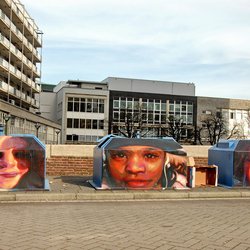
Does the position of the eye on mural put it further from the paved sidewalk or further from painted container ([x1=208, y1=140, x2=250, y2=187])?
painted container ([x1=208, y1=140, x2=250, y2=187])

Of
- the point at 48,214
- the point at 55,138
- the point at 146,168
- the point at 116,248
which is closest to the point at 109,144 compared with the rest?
the point at 146,168

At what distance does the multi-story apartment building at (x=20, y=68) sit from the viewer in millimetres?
50456

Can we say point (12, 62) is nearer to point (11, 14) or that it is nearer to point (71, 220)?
point (11, 14)

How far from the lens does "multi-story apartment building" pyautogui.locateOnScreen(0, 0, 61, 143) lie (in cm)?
5046

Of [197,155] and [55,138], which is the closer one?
[197,155]

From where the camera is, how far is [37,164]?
12.1m

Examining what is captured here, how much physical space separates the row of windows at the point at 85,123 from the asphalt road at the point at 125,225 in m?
80.3

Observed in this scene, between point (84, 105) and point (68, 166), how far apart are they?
75.5 meters

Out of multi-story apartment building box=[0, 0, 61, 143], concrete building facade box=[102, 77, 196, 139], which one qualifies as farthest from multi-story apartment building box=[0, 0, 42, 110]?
concrete building facade box=[102, 77, 196, 139]

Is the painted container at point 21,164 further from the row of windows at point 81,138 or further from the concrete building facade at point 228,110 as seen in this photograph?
the concrete building facade at point 228,110

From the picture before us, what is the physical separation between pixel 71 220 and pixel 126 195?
3.77 m

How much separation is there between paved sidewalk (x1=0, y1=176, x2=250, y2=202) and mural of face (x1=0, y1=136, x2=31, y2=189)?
46cm

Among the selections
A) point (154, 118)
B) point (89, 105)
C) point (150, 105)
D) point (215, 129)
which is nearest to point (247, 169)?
point (215, 129)

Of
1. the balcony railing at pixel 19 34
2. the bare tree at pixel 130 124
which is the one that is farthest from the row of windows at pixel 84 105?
the balcony railing at pixel 19 34
